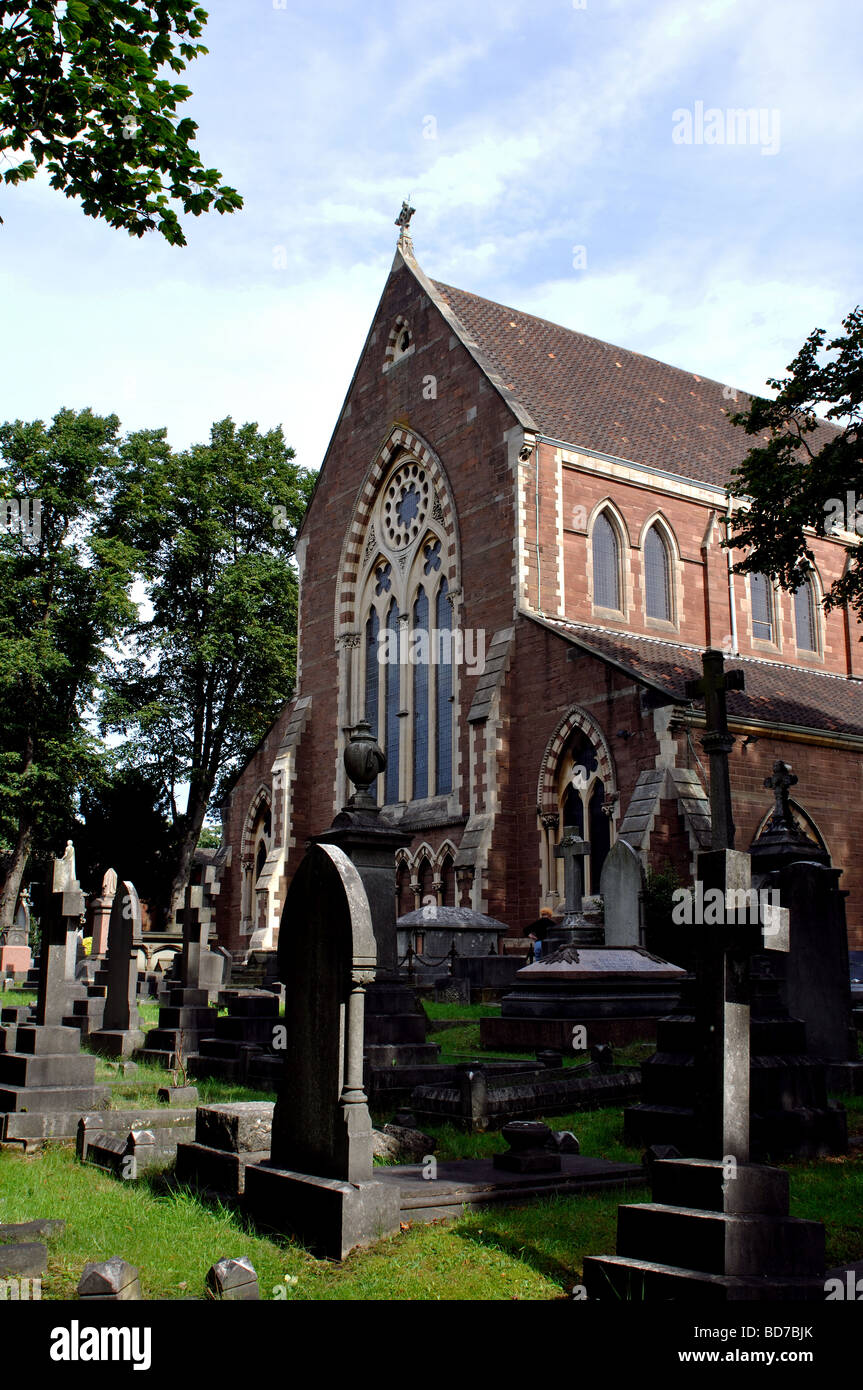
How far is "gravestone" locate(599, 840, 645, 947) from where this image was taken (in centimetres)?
1627

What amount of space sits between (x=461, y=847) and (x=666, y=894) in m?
5.60

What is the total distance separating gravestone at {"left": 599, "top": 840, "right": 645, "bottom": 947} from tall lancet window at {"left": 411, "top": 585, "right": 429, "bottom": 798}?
10581mm

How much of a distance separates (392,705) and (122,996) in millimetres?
15339

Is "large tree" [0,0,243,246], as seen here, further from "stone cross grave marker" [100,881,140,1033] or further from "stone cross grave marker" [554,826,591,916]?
"stone cross grave marker" [554,826,591,916]

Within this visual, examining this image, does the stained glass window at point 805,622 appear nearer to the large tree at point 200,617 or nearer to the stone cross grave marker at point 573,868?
the stone cross grave marker at point 573,868

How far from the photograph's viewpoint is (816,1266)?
4789 mm

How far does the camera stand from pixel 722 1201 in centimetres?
468

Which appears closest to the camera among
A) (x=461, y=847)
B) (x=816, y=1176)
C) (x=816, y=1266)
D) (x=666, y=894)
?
(x=816, y=1266)

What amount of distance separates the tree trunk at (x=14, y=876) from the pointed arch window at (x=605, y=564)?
61.2 feet

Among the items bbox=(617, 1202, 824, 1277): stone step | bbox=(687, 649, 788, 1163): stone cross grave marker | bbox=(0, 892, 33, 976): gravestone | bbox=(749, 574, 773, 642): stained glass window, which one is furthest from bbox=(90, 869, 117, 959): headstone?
bbox=(617, 1202, 824, 1277): stone step

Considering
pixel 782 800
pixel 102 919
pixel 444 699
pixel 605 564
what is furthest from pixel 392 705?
pixel 782 800
